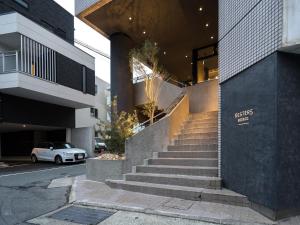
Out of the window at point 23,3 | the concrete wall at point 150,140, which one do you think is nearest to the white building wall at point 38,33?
the window at point 23,3

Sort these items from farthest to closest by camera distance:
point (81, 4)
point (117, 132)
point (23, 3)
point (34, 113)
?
1. point (23, 3)
2. point (34, 113)
3. point (81, 4)
4. point (117, 132)

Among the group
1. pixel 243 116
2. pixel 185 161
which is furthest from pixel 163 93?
pixel 243 116

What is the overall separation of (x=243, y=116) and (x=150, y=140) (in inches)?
151

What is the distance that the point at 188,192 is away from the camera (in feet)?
21.2

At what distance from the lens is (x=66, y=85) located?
19062 millimetres

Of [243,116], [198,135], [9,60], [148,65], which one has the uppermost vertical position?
[9,60]

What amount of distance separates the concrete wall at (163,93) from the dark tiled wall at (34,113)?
6.38m

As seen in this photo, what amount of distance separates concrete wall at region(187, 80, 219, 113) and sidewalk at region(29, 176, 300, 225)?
28.8 ft

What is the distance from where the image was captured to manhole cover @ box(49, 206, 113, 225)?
5.44 m

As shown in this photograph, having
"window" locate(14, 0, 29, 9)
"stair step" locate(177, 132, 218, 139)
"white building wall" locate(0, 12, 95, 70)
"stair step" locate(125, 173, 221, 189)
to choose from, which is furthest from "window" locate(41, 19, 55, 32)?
"stair step" locate(125, 173, 221, 189)

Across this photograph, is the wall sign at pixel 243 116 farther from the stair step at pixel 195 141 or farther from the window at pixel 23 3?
the window at pixel 23 3

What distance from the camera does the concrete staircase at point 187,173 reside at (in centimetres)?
636

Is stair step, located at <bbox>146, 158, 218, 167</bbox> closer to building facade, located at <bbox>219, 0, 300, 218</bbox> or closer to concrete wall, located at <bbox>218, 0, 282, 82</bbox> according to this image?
building facade, located at <bbox>219, 0, 300, 218</bbox>

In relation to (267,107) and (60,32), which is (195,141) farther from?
(60,32)
